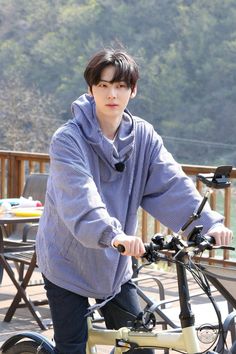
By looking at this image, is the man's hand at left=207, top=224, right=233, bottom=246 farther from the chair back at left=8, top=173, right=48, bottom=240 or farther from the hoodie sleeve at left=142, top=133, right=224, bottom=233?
the chair back at left=8, top=173, right=48, bottom=240

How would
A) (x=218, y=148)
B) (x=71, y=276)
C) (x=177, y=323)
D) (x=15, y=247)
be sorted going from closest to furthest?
(x=71, y=276)
(x=177, y=323)
(x=15, y=247)
(x=218, y=148)

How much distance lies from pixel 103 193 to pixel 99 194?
4cm

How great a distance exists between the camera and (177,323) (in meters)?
4.48

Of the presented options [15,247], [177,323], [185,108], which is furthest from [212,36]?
[177,323]

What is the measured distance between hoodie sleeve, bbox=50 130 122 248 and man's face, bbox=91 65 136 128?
6.2 inches

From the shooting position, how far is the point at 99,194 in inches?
121

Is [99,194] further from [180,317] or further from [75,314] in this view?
[180,317]

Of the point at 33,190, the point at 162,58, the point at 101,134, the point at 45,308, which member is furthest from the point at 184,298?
the point at 162,58

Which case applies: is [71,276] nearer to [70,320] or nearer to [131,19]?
[70,320]

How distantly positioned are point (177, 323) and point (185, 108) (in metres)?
27.8

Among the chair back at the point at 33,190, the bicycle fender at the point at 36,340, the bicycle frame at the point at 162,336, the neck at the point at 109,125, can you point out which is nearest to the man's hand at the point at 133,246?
the bicycle frame at the point at 162,336

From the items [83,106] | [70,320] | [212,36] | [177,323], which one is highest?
[212,36]

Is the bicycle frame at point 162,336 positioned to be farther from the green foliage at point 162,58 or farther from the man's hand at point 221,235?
the green foliage at point 162,58

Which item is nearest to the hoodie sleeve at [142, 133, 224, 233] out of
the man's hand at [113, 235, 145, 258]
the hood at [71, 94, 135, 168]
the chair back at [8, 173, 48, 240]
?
the hood at [71, 94, 135, 168]
